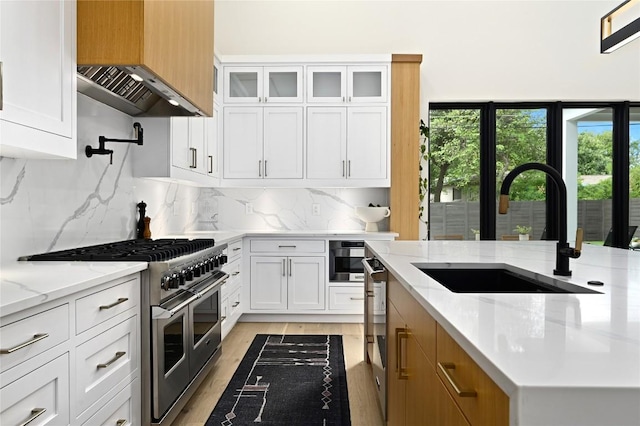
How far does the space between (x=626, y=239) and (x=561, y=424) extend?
5.49 m

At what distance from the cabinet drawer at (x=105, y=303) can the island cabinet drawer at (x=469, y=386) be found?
1.20 meters

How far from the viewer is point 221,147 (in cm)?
463

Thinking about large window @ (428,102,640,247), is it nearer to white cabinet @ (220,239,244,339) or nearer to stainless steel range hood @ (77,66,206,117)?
white cabinet @ (220,239,244,339)

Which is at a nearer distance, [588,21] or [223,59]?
[223,59]

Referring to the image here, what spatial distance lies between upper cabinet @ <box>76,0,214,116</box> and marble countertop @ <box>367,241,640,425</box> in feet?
5.21

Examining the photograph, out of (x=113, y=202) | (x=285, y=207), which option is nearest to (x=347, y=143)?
(x=285, y=207)

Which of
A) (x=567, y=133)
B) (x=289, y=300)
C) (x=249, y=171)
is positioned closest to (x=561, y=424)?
(x=289, y=300)

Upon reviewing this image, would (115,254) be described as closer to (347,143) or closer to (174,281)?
(174,281)

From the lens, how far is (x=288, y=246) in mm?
4406

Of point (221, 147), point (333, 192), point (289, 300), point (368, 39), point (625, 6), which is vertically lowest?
point (289, 300)

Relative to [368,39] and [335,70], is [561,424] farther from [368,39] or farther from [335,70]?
[368,39]

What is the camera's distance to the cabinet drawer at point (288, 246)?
439 cm

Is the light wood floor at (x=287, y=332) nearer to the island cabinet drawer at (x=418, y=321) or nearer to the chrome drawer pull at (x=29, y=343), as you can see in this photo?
the island cabinet drawer at (x=418, y=321)

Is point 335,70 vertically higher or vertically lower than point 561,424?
higher
